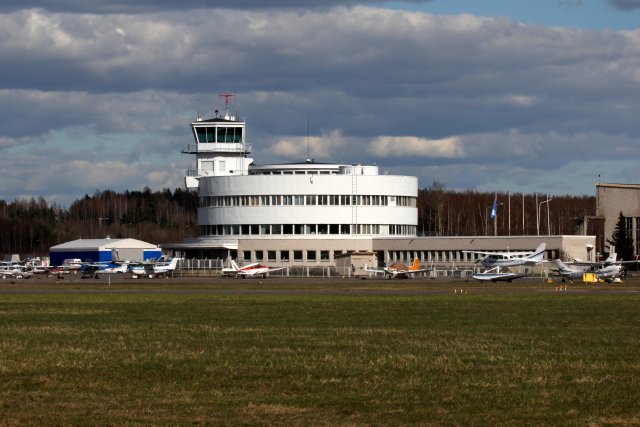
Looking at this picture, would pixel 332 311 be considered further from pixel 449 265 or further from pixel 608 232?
pixel 608 232

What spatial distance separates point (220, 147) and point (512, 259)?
5778 centimetres

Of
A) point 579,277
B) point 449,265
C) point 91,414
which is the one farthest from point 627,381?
point 449,265

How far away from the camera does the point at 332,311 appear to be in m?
53.3

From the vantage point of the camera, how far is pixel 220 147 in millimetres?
168000

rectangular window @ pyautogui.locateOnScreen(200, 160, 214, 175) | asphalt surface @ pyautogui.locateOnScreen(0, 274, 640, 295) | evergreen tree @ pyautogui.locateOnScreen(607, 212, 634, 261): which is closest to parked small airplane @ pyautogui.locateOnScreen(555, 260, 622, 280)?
asphalt surface @ pyautogui.locateOnScreen(0, 274, 640, 295)

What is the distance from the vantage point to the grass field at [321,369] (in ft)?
71.5

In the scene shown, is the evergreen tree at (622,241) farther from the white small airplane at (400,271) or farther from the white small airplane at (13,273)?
the white small airplane at (13,273)

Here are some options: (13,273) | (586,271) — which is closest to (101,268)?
(13,273)

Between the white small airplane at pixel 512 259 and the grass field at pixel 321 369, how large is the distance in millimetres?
74566

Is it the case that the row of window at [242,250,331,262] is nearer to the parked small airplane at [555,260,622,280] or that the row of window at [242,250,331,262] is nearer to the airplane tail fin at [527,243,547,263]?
the airplane tail fin at [527,243,547,263]

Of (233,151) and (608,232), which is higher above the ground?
(233,151)

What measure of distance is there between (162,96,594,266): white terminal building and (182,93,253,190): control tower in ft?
38.2

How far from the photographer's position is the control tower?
552ft

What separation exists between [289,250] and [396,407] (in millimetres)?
126184
